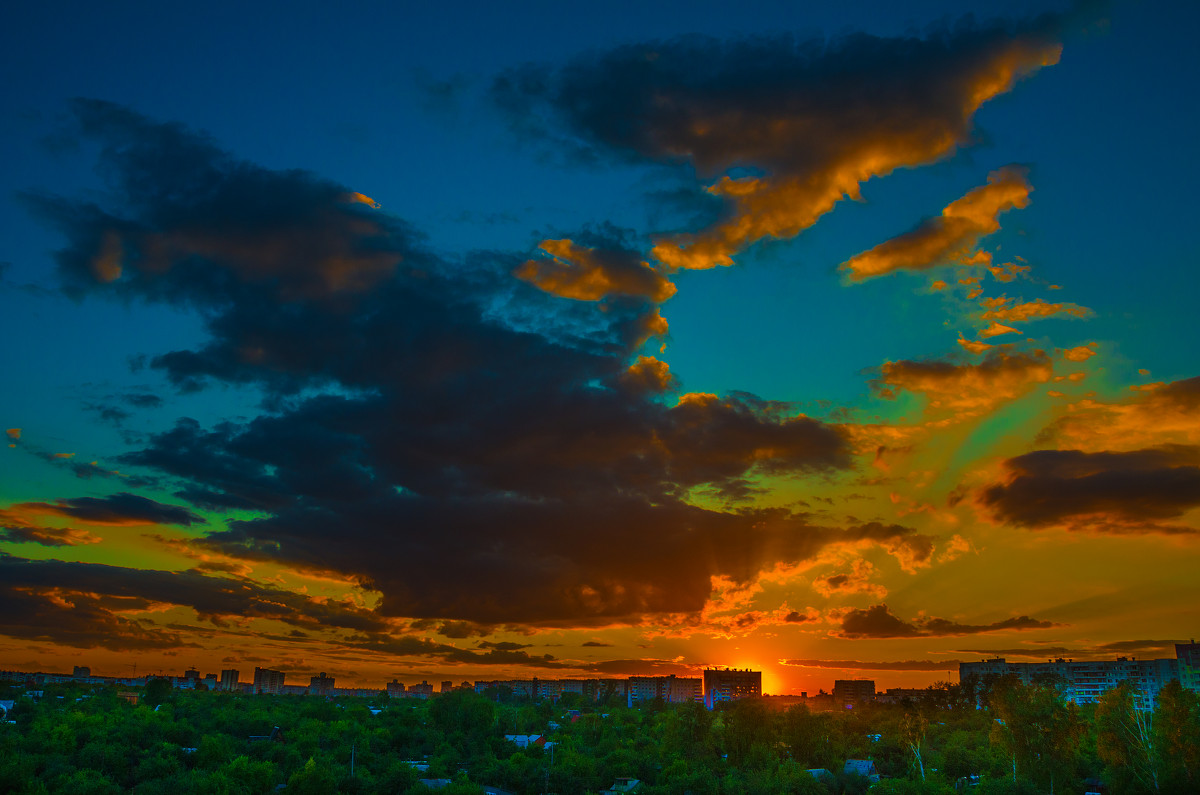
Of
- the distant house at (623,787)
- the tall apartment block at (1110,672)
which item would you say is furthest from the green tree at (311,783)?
the tall apartment block at (1110,672)

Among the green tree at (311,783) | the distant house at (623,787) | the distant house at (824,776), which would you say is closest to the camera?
the green tree at (311,783)

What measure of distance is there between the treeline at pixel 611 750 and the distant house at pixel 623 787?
2.97 feet

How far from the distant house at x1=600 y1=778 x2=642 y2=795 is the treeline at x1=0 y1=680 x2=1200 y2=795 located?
0.91 meters

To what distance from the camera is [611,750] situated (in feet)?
303

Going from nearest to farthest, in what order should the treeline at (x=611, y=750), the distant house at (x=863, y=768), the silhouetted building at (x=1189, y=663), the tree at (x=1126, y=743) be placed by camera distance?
the tree at (x=1126, y=743)
the treeline at (x=611, y=750)
the distant house at (x=863, y=768)
the silhouetted building at (x=1189, y=663)

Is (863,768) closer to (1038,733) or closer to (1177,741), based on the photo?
(1038,733)

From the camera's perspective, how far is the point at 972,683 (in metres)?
141

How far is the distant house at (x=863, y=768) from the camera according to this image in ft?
254

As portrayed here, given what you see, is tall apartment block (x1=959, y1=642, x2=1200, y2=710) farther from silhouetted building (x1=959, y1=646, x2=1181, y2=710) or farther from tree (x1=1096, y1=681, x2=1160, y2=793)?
tree (x1=1096, y1=681, x2=1160, y2=793)

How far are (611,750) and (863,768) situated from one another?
27315 millimetres

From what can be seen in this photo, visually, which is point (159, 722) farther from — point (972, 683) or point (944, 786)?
point (972, 683)

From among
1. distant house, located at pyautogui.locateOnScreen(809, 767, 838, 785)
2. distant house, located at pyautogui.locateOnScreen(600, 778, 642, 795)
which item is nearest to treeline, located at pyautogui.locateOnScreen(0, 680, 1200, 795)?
distant house, located at pyautogui.locateOnScreen(809, 767, 838, 785)

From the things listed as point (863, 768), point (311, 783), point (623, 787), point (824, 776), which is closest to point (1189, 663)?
point (863, 768)

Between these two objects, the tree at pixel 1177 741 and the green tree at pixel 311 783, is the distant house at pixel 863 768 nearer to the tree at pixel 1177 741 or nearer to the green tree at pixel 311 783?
the tree at pixel 1177 741
